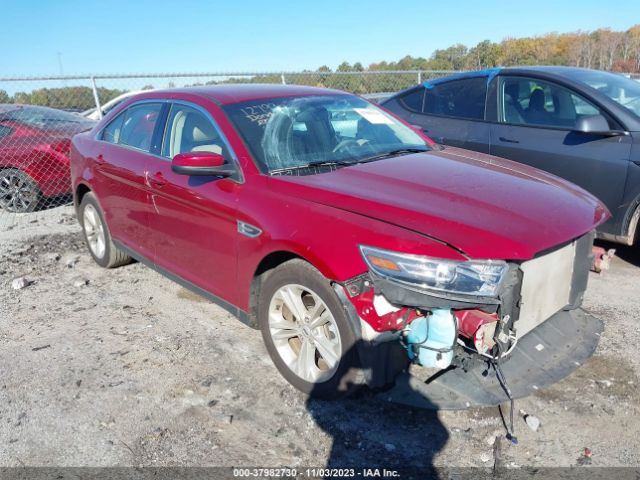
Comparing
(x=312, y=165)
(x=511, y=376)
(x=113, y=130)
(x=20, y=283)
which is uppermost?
(x=113, y=130)

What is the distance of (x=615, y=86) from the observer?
4977mm

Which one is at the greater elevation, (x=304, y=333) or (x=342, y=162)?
(x=342, y=162)

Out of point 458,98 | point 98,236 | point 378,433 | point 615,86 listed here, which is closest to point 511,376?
point 378,433

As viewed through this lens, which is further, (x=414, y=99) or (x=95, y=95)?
(x=95, y=95)

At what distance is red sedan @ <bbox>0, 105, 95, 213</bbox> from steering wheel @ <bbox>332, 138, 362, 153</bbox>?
18.2 ft

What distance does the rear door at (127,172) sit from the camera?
163 inches

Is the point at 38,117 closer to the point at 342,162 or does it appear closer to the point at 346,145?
the point at 346,145

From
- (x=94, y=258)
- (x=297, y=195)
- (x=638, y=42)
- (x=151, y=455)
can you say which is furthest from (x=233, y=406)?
(x=638, y=42)

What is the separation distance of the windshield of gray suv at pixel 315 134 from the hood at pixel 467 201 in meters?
0.21

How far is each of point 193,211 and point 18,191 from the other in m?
5.34

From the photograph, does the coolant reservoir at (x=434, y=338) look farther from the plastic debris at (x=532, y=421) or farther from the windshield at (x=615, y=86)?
the windshield at (x=615, y=86)

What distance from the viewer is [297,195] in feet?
9.55

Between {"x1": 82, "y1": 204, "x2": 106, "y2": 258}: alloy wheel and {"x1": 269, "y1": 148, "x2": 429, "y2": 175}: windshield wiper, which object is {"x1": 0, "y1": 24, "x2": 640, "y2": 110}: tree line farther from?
{"x1": 269, "y1": 148, "x2": 429, "y2": 175}: windshield wiper

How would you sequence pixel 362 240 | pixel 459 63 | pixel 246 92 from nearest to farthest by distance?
pixel 362 240 → pixel 246 92 → pixel 459 63
